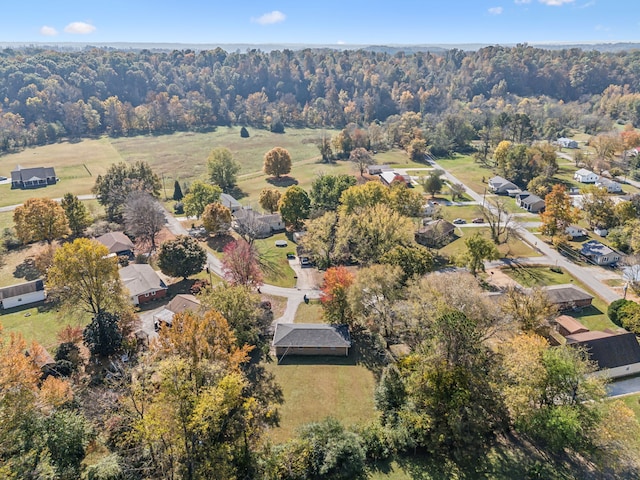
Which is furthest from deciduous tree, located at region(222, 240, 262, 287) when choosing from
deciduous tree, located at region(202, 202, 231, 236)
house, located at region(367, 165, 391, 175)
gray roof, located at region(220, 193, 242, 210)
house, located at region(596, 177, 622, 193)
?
house, located at region(596, 177, 622, 193)

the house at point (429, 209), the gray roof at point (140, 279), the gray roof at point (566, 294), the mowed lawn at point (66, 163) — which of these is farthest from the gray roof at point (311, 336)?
the mowed lawn at point (66, 163)

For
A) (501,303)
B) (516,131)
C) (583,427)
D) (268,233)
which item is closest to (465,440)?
(583,427)

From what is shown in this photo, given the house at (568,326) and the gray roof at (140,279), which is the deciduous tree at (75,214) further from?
the house at (568,326)

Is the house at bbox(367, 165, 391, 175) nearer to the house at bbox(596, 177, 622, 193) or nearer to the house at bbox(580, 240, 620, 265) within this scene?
the house at bbox(596, 177, 622, 193)

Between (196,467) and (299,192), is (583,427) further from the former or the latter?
(299,192)

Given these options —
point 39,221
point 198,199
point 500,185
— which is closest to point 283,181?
point 198,199

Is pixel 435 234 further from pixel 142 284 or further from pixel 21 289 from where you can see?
pixel 21 289
